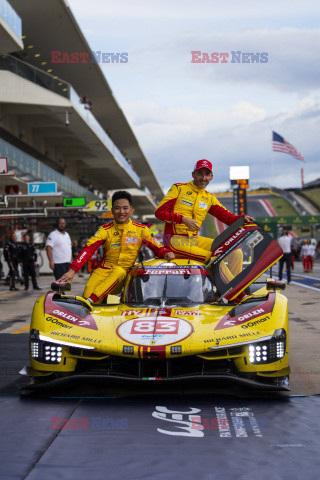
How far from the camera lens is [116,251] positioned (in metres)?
7.18

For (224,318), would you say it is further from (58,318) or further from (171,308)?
(58,318)

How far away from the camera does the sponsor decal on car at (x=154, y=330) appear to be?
4.96 metres

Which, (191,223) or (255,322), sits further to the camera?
(191,223)

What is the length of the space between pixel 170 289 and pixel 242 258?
0.91 m

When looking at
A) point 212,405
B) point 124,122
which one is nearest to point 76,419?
point 212,405

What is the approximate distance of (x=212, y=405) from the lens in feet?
16.0

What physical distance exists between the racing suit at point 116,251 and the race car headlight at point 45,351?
67.4 inches

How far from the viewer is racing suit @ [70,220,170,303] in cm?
695

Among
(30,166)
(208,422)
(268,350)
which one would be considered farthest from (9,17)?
(208,422)

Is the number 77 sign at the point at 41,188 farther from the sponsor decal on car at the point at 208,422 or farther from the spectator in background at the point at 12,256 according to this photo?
the sponsor decal on car at the point at 208,422

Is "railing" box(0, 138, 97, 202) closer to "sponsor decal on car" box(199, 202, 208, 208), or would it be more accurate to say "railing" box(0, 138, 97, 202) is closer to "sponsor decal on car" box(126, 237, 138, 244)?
"sponsor decal on car" box(199, 202, 208, 208)

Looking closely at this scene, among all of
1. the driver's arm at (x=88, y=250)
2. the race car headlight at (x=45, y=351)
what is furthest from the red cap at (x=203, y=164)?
the race car headlight at (x=45, y=351)

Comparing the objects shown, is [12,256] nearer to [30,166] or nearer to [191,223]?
[30,166]

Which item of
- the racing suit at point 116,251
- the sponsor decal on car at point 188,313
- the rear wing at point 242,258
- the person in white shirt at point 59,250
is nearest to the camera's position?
the sponsor decal on car at point 188,313
